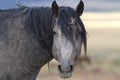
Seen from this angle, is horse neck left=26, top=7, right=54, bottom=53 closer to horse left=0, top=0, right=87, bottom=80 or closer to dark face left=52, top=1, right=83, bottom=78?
horse left=0, top=0, right=87, bottom=80

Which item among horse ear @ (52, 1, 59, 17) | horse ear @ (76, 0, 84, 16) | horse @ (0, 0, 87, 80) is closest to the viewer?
horse ear @ (52, 1, 59, 17)

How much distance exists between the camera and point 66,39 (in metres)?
5.26

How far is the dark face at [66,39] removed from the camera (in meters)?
5.20

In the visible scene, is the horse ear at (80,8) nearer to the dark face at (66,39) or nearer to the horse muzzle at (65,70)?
the dark face at (66,39)

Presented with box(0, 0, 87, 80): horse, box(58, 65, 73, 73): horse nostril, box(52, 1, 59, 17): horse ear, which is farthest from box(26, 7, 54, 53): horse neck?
box(58, 65, 73, 73): horse nostril

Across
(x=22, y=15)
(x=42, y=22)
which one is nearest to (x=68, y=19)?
(x=42, y=22)

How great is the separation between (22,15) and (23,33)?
0.26 meters

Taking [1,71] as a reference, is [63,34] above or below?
above

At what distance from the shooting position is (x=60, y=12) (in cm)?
552

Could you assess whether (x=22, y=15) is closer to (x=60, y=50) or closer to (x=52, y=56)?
(x=52, y=56)

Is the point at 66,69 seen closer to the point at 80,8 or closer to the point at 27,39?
the point at 80,8

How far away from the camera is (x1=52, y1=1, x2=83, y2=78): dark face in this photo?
5.20 meters

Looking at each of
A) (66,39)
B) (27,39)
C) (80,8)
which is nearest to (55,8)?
(80,8)

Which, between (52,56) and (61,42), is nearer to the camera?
(61,42)
